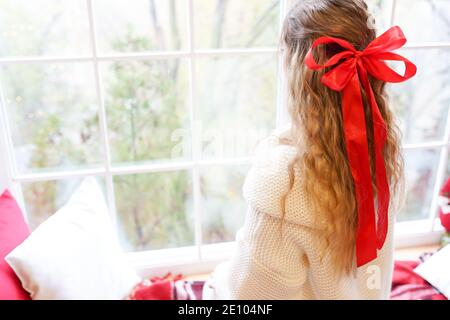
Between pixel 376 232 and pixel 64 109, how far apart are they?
3.55 feet

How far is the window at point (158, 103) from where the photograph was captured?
138 centimetres

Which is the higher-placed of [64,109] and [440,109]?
[64,109]

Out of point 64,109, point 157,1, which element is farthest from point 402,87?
point 64,109

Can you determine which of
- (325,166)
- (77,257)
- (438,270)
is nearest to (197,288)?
(77,257)

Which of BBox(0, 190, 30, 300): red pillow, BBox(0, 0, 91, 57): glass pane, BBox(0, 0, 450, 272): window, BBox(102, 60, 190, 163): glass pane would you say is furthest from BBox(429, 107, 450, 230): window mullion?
BBox(0, 190, 30, 300): red pillow

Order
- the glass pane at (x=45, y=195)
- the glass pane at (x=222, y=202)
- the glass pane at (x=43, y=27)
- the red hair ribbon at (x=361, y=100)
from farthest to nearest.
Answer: the glass pane at (x=222, y=202)
the glass pane at (x=45, y=195)
the glass pane at (x=43, y=27)
the red hair ribbon at (x=361, y=100)

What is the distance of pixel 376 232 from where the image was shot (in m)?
1.06

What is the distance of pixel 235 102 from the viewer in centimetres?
158

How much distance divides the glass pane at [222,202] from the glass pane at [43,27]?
26.0 inches

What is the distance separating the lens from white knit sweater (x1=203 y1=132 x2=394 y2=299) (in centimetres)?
102

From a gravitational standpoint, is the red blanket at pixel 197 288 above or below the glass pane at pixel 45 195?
below

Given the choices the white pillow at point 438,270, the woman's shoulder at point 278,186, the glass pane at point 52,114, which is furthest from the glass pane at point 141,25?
the white pillow at point 438,270

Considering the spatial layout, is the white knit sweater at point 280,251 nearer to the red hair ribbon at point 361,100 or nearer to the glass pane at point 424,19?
the red hair ribbon at point 361,100
